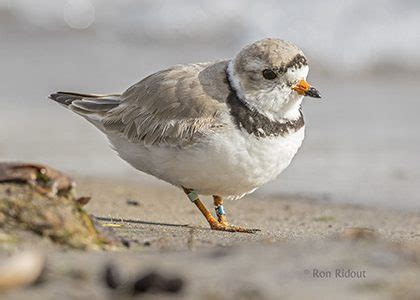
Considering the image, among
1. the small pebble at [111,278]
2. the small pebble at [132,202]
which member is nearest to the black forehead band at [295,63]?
the small pebble at [132,202]

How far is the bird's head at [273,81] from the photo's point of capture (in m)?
5.47

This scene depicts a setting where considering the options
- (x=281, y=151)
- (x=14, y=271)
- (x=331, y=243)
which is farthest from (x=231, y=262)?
(x=281, y=151)

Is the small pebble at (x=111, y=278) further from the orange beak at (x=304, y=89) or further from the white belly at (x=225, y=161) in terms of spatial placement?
the orange beak at (x=304, y=89)

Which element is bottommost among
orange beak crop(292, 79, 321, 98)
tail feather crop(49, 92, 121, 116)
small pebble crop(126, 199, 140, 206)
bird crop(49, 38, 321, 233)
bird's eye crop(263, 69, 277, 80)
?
small pebble crop(126, 199, 140, 206)

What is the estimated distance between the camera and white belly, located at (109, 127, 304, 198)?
5250mm

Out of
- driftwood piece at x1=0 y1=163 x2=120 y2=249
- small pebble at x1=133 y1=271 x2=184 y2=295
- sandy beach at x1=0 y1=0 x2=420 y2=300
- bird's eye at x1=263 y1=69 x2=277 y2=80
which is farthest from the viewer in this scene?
bird's eye at x1=263 y1=69 x2=277 y2=80

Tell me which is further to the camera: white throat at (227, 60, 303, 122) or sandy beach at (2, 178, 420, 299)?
white throat at (227, 60, 303, 122)

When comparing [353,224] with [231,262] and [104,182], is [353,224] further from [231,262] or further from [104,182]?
[231,262]

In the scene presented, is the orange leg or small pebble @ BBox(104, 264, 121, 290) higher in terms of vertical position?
small pebble @ BBox(104, 264, 121, 290)

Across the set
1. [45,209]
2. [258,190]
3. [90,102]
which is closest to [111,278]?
[45,209]

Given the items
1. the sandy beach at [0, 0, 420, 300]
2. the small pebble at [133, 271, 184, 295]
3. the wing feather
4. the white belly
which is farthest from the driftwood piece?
the wing feather

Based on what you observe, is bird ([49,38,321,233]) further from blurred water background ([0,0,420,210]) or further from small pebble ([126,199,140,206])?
blurred water background ([0,0,420,210])

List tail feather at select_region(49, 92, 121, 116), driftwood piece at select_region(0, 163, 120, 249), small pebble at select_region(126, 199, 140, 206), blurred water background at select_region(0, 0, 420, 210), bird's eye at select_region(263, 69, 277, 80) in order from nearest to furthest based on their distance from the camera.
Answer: driftwood piece at select_region(0, 163, 120, 249) → bird's eye at select_region(263, 69, 277, 80) → tail feather at select_region(49, 92, 121, 116) → small pebble at select_region(126, 199, 140, 206) → blurred water background at select_region(0, 0, 420, 210)

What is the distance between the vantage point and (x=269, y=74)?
551 centimetres
